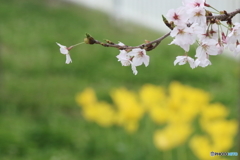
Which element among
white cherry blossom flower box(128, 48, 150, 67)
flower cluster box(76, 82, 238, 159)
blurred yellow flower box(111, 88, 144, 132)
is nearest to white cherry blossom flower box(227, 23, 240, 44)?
white cherry blossom flower box(128, 48, 150, 67)

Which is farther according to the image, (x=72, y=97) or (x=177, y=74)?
(x=177, y=74)

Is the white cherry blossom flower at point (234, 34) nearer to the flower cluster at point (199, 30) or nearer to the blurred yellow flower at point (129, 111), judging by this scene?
the flower cluster at point (199, 30)

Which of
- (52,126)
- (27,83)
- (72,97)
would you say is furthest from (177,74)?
(52,126)

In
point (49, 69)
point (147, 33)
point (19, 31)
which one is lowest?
point (49, 69)

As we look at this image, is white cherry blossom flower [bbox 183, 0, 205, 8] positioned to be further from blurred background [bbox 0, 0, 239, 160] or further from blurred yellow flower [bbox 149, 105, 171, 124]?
blurred yellow flower [bbox 149, 105, 171, 124]

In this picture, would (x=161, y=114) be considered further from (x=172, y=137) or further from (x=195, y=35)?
(x=195, y=35)

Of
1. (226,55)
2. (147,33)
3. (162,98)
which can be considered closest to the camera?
(162,98)

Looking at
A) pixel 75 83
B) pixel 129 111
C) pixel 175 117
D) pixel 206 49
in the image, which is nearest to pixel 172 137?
pixel 175 117

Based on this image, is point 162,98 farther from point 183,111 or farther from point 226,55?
point 226,55
